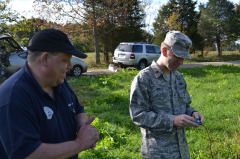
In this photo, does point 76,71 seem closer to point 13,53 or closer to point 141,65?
point 13,53

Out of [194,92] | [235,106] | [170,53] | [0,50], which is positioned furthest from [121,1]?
[170,53]

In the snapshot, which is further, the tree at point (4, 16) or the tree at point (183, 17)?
the tree at point (183, 17)

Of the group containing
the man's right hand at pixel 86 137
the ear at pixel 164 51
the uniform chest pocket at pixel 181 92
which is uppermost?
the ear at pixel 164 51

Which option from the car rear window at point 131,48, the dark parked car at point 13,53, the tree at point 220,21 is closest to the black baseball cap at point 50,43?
the dark parked car at point 13,53

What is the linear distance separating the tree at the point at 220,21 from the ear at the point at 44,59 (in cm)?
3322

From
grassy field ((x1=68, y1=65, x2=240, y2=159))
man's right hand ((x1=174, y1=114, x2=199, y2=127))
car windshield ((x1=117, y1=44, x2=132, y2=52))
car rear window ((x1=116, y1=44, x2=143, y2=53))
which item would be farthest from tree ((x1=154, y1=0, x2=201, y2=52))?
man's right hand ((x1=174, y1=114, x2=199, y2=127))

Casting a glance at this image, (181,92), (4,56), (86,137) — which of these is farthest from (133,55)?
(86,137)

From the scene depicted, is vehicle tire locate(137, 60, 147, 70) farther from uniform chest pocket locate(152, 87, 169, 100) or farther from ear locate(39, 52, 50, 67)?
ear locate(39, 52, 50, 67)

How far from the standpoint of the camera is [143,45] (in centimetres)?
1583

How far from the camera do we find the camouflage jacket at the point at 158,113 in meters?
2.12

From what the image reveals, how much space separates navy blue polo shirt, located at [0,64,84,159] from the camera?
1200mm

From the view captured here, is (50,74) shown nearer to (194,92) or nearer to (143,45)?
(194,92)

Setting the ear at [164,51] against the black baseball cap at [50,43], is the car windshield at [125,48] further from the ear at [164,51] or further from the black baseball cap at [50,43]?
the black baseball cap at [50,43]

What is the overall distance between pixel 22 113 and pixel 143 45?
15029mm
